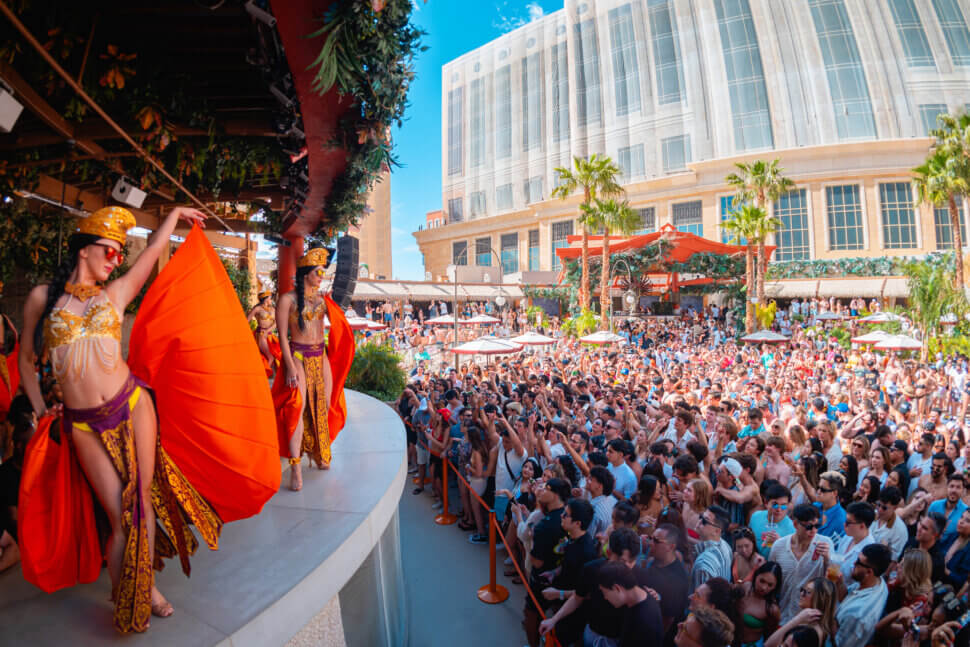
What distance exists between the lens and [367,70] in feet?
10.0

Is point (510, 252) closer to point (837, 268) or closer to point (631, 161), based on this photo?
point (631, 161)

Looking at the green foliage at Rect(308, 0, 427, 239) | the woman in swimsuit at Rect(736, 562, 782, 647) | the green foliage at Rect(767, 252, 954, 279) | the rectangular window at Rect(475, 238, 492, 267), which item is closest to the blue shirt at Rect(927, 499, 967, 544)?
the woman in swimsuit at Rect(736, 562, 782, 647)

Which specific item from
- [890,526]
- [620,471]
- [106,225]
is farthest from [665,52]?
[106,225]

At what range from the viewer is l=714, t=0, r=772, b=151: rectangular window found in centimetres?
3888

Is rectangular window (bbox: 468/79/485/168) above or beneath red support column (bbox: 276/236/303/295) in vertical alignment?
above

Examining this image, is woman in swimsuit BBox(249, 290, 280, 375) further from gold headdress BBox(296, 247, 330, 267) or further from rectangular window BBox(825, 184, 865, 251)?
rectangular window BBox(825, 184, 865, 251)

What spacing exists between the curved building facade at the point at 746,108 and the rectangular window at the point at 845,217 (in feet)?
0.24

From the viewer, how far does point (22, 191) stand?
5699mm

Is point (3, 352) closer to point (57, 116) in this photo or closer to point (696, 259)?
point (57, 116)

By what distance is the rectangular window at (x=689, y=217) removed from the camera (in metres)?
40.5

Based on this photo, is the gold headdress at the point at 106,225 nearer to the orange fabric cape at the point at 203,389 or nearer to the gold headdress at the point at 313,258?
the orange fabric cape at the point at 203,389

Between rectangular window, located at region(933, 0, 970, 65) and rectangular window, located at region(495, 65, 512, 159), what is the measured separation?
116 feet

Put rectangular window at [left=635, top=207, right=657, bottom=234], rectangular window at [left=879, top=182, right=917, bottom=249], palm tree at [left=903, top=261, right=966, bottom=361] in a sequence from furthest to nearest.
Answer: rectangular window at [left=635, top=207, right=657, bottom=234] < rectangular window at [left=879, top=182, right=917, bottom=249] < palm tree at [left=903, top=261, right=966, bottom=361]

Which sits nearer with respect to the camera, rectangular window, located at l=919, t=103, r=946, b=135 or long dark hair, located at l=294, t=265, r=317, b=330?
long dark hair, located at l=294, t=265, r=317, b=330
